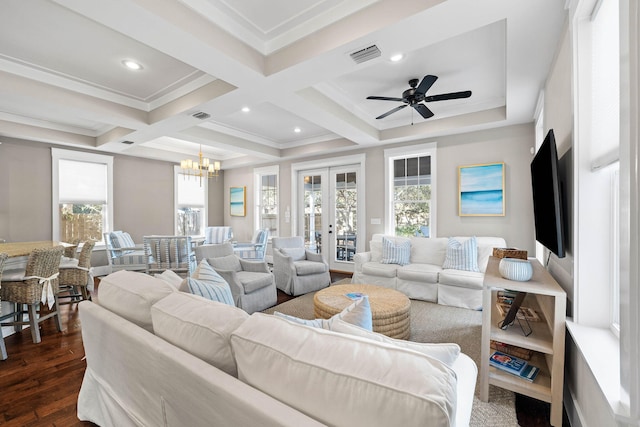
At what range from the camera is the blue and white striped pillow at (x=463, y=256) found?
3820mm

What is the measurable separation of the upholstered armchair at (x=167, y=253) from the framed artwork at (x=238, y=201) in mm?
2936

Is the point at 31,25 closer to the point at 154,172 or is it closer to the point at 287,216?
the point at 154,172

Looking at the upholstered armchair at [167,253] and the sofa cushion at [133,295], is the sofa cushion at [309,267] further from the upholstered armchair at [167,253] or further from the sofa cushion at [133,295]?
the sofa cushion at [133,295]

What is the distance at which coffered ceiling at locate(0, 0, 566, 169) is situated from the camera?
2.00 metres

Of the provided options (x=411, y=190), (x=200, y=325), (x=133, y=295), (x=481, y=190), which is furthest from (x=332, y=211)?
(x=200, y=325)

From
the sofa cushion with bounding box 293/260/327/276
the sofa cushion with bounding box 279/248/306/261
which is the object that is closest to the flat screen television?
the sofa cushion with bounding box 293/260/327/276

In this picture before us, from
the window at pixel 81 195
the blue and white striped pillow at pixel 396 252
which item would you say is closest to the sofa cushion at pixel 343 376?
the blue and white striped pillow at pixel 396 252

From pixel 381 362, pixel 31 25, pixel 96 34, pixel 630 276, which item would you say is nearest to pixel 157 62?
pixel 96 34

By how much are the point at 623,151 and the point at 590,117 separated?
2.94ft

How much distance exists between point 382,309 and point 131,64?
3.42 m

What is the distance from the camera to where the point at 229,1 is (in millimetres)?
2154

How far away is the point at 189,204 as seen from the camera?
7.19 metres

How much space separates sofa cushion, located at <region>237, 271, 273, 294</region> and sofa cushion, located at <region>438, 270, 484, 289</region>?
7.34 ft

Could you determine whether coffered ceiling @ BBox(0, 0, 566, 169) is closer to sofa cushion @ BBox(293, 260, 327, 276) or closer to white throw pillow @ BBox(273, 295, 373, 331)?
white throw pillow @ BBox(273, 295, 373, 331)
